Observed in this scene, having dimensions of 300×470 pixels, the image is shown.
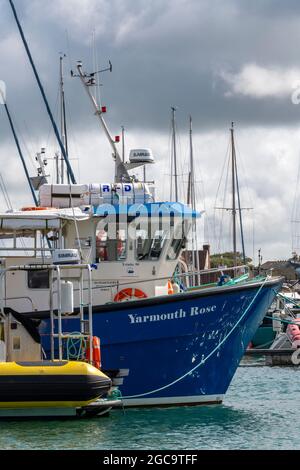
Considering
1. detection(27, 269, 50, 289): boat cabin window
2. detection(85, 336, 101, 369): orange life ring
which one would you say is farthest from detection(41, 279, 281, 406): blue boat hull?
detection(27, 269, 50, 289): boat cabin window

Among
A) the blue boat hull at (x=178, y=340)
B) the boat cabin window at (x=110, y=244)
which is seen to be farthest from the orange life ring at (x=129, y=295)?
the blue boat hull at (x=178, y=340)

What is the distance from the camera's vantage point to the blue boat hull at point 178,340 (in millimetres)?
19156

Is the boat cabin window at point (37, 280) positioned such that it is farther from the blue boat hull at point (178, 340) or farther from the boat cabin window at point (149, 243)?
the boat cabin window at point (149, 243)

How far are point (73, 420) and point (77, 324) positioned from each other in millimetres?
1813

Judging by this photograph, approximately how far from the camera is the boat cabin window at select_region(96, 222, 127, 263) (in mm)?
20422

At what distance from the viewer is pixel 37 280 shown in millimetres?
19812

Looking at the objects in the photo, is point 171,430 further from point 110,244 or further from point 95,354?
point 110,244

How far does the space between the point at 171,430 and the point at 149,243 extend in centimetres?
406

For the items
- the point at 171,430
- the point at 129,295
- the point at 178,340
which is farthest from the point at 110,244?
the point at 171,430

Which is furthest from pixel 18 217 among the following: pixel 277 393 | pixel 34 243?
pixel 277 393

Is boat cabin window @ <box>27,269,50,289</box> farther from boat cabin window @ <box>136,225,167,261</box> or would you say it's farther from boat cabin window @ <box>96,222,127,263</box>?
boat cabin window @ <box>136,225,167,261</box>

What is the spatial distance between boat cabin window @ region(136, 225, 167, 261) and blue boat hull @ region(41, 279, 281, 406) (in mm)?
1572

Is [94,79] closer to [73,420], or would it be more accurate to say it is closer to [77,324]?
[77,324]

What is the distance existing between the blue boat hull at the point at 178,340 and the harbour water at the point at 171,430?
366 millimetres
